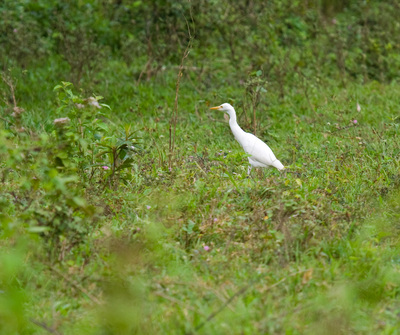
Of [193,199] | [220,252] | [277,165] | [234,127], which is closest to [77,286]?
[220,252]

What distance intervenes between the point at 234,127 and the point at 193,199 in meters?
1.83

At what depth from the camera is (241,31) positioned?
9.35 metres

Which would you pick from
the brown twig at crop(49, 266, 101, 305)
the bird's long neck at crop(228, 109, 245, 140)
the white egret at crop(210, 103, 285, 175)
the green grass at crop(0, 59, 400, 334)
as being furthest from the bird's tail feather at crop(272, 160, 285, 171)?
the brown twig at crop(49, 266, 101, 305)

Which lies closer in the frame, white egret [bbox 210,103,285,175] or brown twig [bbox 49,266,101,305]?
brown twig [bbox 49,266,101,305]

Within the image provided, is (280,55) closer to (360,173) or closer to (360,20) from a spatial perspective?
(360,20)

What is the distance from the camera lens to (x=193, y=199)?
4.64 m

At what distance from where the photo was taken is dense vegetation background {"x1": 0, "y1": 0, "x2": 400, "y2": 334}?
3.32 m

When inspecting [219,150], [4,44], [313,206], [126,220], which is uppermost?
[313,206]

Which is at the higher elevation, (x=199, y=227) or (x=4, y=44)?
(x=199, y=227)

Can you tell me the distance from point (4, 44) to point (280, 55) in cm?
386

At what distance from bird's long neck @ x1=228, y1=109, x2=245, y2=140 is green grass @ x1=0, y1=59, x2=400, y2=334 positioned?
276 millimetres

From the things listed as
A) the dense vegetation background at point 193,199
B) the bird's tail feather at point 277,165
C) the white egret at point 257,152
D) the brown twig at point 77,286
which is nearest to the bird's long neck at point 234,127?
the white egret at point 257,152

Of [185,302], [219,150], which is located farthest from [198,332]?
[219,150]

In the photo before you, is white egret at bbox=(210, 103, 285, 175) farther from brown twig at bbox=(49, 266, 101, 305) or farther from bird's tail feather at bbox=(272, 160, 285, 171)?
brown twig at bbox=(49, 266, 101, 305)
